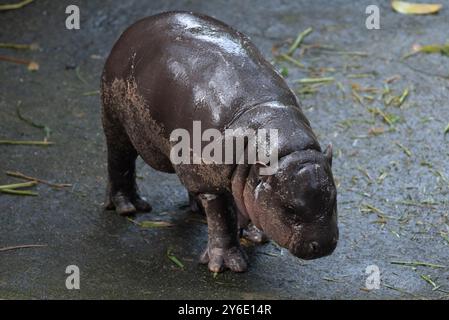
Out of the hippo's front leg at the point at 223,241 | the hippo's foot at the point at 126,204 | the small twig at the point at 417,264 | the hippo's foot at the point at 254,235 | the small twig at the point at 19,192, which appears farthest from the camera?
the small twig at the point at 19,192

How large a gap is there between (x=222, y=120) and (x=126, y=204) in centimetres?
111

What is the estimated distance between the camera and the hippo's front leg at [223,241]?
4527 mm

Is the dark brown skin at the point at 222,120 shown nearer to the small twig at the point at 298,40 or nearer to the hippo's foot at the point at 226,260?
the hippo's foot at the point at 226,260

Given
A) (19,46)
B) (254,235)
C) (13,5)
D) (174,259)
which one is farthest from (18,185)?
(13,5)

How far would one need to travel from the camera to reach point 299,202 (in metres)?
4.08

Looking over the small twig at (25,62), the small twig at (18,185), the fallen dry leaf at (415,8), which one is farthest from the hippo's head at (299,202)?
the fallen dry leaf at (415,8)

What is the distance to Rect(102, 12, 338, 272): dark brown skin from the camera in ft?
13.5

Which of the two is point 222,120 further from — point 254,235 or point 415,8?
point 415,8

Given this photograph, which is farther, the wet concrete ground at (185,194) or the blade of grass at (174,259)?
the blade of grass at (174,259)

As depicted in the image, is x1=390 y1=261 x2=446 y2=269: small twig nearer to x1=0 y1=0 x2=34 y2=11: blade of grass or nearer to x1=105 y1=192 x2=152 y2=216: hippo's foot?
x1=105 y1=192 x2=152 y2=216: hippo's foot

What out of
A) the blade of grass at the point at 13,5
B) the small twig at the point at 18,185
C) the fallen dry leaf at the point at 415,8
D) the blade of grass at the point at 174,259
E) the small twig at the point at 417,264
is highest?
the fallen dry leaf at the point at 415,8

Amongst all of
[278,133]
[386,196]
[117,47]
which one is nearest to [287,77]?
[386,196]

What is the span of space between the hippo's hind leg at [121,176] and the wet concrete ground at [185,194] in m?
0.08

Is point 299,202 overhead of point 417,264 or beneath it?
overhead
